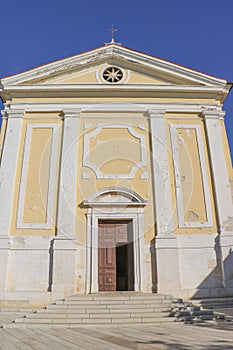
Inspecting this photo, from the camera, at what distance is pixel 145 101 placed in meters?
12.8

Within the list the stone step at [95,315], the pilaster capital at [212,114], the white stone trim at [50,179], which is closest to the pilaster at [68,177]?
the white stone trim at [50,179]

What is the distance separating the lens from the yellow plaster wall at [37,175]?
10938mm

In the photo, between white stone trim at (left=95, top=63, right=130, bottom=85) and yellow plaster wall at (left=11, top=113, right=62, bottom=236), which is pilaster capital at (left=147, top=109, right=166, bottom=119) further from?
yellow plaster wall at (left=11, top=113, right=62, bottom=236)

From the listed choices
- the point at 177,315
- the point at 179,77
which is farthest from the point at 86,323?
the point at 179,77

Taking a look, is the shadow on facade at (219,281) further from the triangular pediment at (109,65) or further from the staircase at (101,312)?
the triangular pediment at (109,65)

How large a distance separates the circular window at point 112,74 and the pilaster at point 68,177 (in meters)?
2.00

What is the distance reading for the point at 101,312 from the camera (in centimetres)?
779

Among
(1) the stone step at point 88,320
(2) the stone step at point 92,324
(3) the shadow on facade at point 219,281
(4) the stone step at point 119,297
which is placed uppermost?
(3) the shadow on facade at point 219,281

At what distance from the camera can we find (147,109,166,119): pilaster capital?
12.5 metres

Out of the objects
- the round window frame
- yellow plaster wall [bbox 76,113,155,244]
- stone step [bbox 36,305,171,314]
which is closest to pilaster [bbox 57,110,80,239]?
yellow plaster wall [bbox 76,113,155,244]

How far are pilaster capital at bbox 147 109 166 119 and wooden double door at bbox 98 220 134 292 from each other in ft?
13.7

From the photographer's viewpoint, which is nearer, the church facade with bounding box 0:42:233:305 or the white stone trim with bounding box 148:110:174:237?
the church facade with bounding box 0:42:233:305

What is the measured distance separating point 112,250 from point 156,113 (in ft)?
17.6

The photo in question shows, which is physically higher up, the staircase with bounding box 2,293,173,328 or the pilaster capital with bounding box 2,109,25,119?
the pilaster capital with bounding box 2,109,25,119
